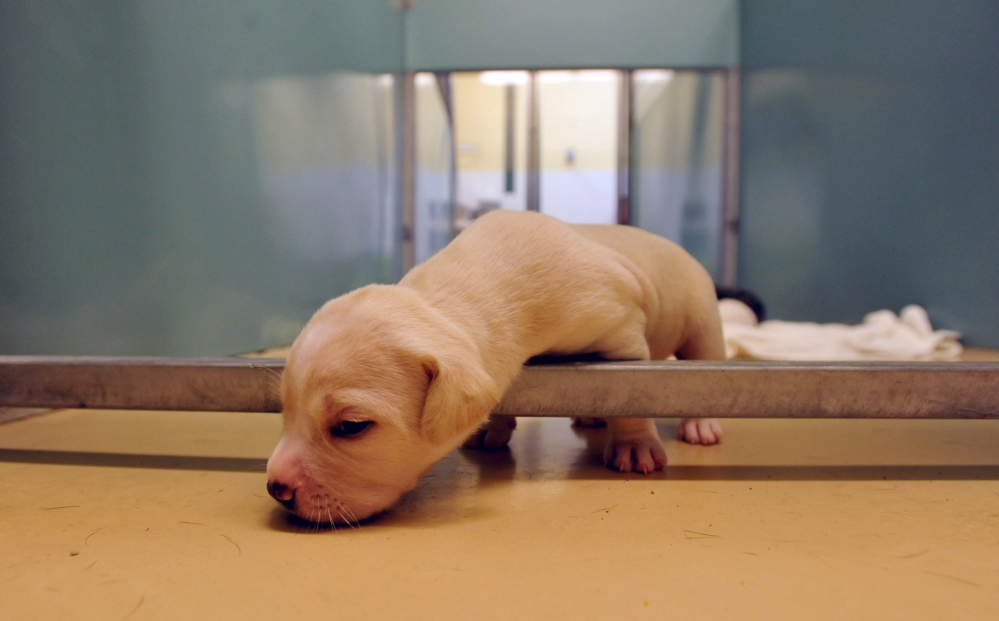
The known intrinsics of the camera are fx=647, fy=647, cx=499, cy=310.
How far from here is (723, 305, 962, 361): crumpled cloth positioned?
13.8ft

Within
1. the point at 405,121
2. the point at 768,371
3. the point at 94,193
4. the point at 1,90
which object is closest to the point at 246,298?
the point at 94,193

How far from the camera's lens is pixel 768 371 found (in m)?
1.83

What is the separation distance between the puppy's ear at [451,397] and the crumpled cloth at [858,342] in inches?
121

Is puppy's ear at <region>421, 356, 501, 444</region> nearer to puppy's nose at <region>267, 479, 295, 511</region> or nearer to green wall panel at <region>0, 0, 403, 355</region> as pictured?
puppy's nose at <region>267, 479, 295, 511</region>

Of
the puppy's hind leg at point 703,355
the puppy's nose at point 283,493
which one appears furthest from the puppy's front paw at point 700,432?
the puppy's nose at point 283,493

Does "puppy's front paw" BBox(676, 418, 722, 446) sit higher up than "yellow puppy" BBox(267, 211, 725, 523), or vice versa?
"yellow puppy" BBox(267, 211, 725, 523)

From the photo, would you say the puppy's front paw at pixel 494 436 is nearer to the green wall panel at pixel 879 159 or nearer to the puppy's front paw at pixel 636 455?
the puppy's front paw at pixel 636 455

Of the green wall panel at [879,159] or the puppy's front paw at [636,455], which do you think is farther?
the green wall panel at [879,159]

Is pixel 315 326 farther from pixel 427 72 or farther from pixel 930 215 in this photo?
pixel 427 72

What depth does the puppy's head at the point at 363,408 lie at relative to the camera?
1.44 meters

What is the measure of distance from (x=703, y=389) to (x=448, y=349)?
2.57 feet

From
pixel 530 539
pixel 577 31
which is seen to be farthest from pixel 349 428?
pixel 577 31

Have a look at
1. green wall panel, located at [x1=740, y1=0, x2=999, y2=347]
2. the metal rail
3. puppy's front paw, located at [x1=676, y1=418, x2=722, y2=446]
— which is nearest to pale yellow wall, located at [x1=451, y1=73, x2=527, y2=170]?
green wall panel, located at [x1=740, y1=0, x2=999, y2=347]

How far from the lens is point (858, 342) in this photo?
174 inches
